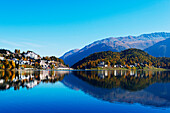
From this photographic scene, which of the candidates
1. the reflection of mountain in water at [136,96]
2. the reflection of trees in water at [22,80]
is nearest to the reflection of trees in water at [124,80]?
the reflection of mountain in water at [136,96]

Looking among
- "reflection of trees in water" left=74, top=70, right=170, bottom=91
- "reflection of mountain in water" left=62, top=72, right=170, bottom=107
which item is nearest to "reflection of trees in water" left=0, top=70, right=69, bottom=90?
"reflection of trees in water" left=74, top=70, right=170, bottom=91

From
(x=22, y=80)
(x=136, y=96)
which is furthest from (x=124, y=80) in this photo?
(x=22, y=80)

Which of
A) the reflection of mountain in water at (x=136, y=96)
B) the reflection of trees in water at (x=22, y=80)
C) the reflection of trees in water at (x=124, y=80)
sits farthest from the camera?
the reflection of trees in water at (x=124, y=80)

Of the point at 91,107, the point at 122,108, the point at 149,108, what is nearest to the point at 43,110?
the point at 91,107

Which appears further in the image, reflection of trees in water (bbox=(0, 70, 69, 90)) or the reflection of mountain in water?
reflection of trees in water (bbox=(0, 70, 69, 90))

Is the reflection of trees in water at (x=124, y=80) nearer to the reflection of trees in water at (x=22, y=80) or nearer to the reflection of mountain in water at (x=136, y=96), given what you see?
the reflection of mountain in water at (x=136, y=96)

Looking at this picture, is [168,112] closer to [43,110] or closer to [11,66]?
[43,110]

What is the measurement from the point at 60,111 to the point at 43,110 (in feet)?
10.1

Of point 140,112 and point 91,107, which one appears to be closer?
point 140,112

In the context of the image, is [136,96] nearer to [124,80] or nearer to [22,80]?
[124,80]

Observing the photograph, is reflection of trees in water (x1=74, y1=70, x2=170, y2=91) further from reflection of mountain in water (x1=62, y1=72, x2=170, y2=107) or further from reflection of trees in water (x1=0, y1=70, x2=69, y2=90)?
reflection of trees in water (x1=0, y1=70, x2=69, y2=90)

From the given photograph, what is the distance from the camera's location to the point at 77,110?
27.2m

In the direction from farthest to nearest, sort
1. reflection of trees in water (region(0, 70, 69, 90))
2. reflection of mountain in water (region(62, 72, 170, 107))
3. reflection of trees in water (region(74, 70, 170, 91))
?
reflection of trees in water (region(74, 70, 170, 91)) < reflection of trees in water (region(0, 70, 69, 90)) < reflection of mountain in water (region(62, 72, 170, 107))

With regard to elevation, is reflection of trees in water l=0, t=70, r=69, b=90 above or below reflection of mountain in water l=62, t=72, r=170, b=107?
above
